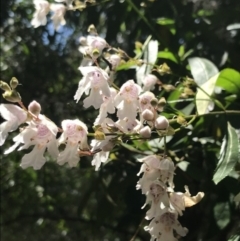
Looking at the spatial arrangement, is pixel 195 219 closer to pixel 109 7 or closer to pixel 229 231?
pixel 229 231

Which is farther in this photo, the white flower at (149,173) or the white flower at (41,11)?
the white flower at (41,11)

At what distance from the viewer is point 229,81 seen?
38.8 inches

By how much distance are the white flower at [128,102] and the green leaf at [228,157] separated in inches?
5.6

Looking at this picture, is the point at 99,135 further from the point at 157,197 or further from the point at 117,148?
the point at 117,148

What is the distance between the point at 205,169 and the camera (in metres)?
1.07

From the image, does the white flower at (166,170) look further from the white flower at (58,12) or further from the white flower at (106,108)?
the white flower at (58,12)

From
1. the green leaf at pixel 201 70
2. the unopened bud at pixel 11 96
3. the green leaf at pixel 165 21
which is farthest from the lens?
the green leaf at pixel 165 21

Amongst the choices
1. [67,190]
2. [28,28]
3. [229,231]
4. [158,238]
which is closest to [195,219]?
[229,231]

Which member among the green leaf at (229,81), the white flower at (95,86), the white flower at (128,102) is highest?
the white flower at (95,86)

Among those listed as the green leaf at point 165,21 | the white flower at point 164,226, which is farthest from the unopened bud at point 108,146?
the green leaf at point 165,21

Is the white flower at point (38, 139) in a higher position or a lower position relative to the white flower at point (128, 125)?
higher

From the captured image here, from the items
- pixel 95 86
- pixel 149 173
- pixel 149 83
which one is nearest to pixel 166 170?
pixel 149 173

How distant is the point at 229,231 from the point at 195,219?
0.25ft

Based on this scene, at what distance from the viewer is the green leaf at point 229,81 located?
97 centimetres
